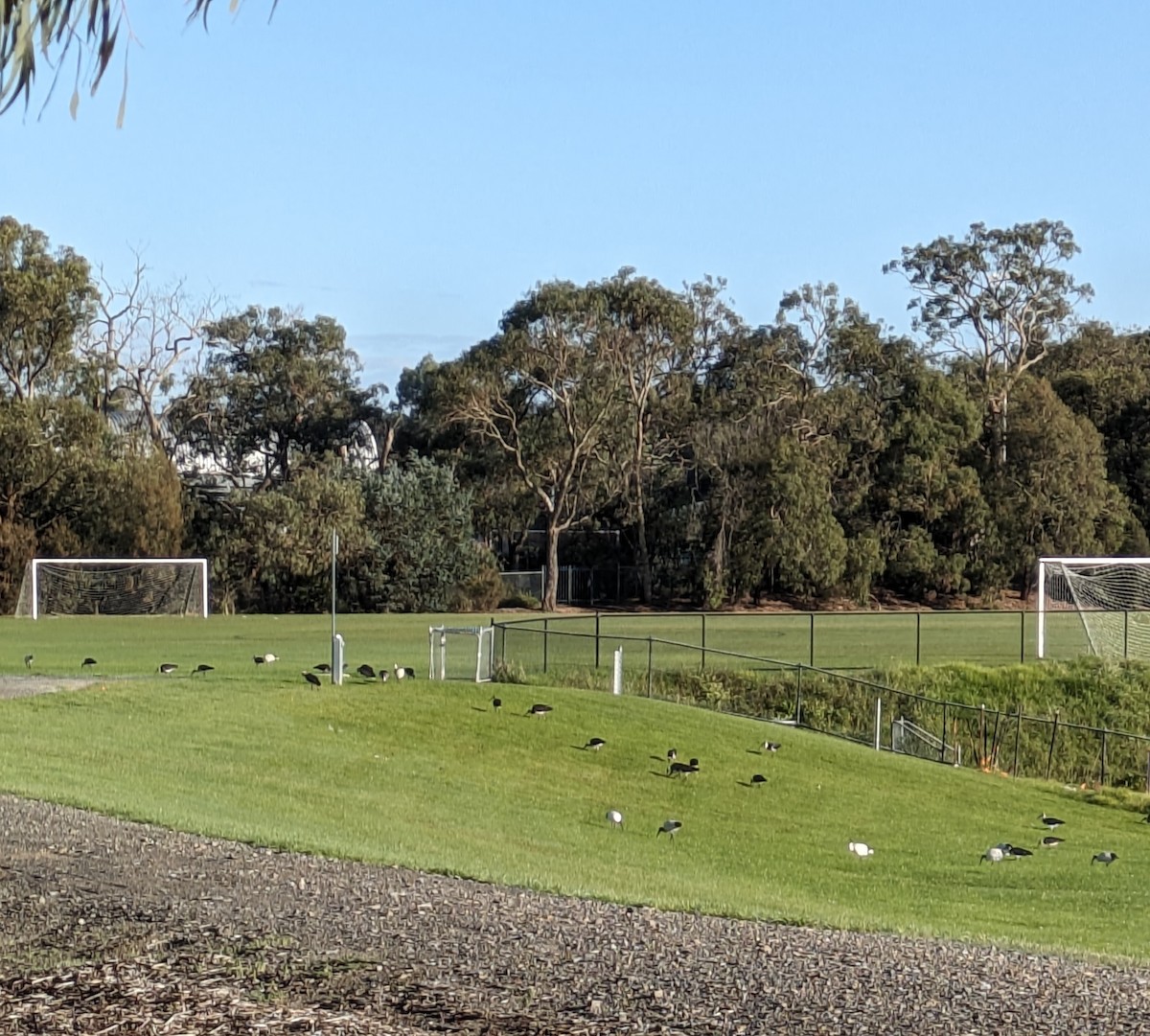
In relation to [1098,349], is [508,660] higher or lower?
lower

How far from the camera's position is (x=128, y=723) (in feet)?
81.6

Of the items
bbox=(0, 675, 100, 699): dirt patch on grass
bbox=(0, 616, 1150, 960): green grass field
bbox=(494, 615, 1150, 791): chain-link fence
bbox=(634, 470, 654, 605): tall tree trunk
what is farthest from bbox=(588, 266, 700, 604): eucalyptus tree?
bbox=(0, 675, 100, 699): dirt patch on grass

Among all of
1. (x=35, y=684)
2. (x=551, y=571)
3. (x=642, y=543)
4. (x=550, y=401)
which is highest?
(x=550, y=401)

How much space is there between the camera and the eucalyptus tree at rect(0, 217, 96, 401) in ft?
216

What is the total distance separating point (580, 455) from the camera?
7500 centimetres

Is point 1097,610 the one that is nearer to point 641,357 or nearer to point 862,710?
point 862,710

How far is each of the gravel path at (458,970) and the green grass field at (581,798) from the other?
219 cm

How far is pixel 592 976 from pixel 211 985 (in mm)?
1811

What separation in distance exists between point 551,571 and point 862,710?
39029 mm

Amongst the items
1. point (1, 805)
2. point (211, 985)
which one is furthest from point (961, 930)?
point (1, 805)

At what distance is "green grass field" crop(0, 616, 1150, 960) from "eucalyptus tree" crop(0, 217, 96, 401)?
34.2m

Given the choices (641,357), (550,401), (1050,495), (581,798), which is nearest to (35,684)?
(581,798)

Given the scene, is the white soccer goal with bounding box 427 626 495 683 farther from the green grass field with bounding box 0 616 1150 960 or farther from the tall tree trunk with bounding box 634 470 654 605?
the tall tree trunk with bounding box 634 470 654 605

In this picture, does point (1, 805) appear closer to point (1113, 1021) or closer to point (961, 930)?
point (961, 930)
